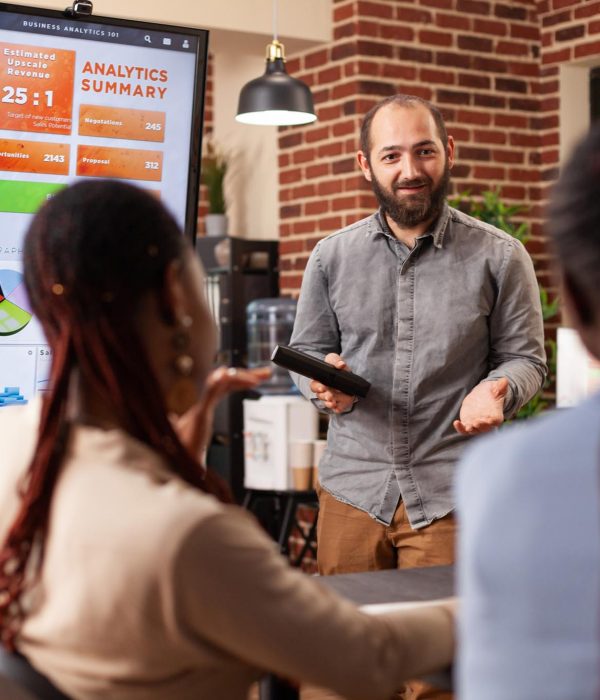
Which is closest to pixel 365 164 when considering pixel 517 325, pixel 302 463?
pixel 517 325

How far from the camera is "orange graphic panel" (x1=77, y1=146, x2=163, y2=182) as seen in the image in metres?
2.44

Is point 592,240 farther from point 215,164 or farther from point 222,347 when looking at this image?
point 215,164

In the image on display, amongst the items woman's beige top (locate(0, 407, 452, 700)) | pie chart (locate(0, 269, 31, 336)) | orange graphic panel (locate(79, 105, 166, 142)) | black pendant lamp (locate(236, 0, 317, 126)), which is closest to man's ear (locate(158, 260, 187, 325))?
woman's beige top (locate(0, 407, 452, 700))

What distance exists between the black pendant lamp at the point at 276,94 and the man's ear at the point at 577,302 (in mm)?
3603

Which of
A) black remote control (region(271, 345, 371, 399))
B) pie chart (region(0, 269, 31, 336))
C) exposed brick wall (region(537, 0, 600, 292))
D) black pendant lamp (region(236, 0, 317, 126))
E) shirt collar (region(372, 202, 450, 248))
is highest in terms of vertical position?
exposed brick wall (region(537, 0, 600, 292))

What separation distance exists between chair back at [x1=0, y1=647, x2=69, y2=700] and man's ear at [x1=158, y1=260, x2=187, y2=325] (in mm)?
379

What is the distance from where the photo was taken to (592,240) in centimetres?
90

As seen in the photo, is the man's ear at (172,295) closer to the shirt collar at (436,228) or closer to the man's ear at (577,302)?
the man's ear at (577,302)

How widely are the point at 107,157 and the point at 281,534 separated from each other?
9.61ft

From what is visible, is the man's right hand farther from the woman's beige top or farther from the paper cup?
the paper cup

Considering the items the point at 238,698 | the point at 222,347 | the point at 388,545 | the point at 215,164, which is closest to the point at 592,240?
the point at 238,698

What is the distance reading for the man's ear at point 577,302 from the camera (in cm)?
94

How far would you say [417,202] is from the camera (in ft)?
8.44

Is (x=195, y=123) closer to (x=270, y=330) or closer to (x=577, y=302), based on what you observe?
(x=577, y=302)
